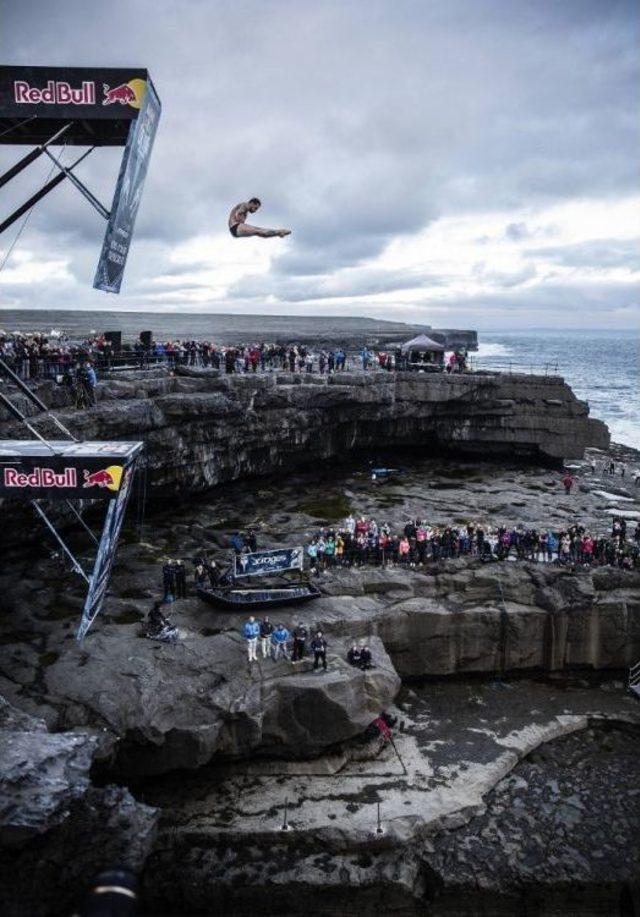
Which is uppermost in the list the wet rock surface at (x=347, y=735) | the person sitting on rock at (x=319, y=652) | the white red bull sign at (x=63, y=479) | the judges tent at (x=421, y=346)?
the judges tent at (x=421, y=346)

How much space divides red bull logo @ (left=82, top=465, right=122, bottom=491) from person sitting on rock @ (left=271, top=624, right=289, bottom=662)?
6.54m

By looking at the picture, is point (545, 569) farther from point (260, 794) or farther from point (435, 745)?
point (260, 794)

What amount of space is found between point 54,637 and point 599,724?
699 inches

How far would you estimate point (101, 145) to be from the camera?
18.2 m

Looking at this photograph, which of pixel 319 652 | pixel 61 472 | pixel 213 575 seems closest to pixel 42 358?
pixel 61 472

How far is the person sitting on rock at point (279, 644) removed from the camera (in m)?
18.8

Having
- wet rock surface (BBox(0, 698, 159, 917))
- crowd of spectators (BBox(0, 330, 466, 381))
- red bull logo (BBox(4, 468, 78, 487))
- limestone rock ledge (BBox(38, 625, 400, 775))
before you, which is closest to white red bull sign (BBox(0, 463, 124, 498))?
red bull logo (BBox(4, 468, 78, 487))

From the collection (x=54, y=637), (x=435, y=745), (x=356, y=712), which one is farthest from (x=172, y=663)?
(x=435, y=745)

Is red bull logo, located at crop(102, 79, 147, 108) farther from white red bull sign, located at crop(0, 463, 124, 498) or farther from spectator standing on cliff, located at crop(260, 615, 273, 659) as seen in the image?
spectator standing on cliff, located at crop(260, 615, 273, 659)

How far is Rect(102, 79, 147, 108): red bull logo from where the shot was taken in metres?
16.4

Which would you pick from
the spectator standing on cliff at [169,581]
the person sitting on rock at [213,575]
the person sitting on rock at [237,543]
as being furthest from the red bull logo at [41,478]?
the person sitting on rock at [237,543]

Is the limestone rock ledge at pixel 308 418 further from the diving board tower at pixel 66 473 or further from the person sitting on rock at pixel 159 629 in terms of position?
the person sitting on rock at pixel 159 629

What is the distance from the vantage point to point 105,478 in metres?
16.6

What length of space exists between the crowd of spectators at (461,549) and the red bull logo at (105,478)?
9.41 m
